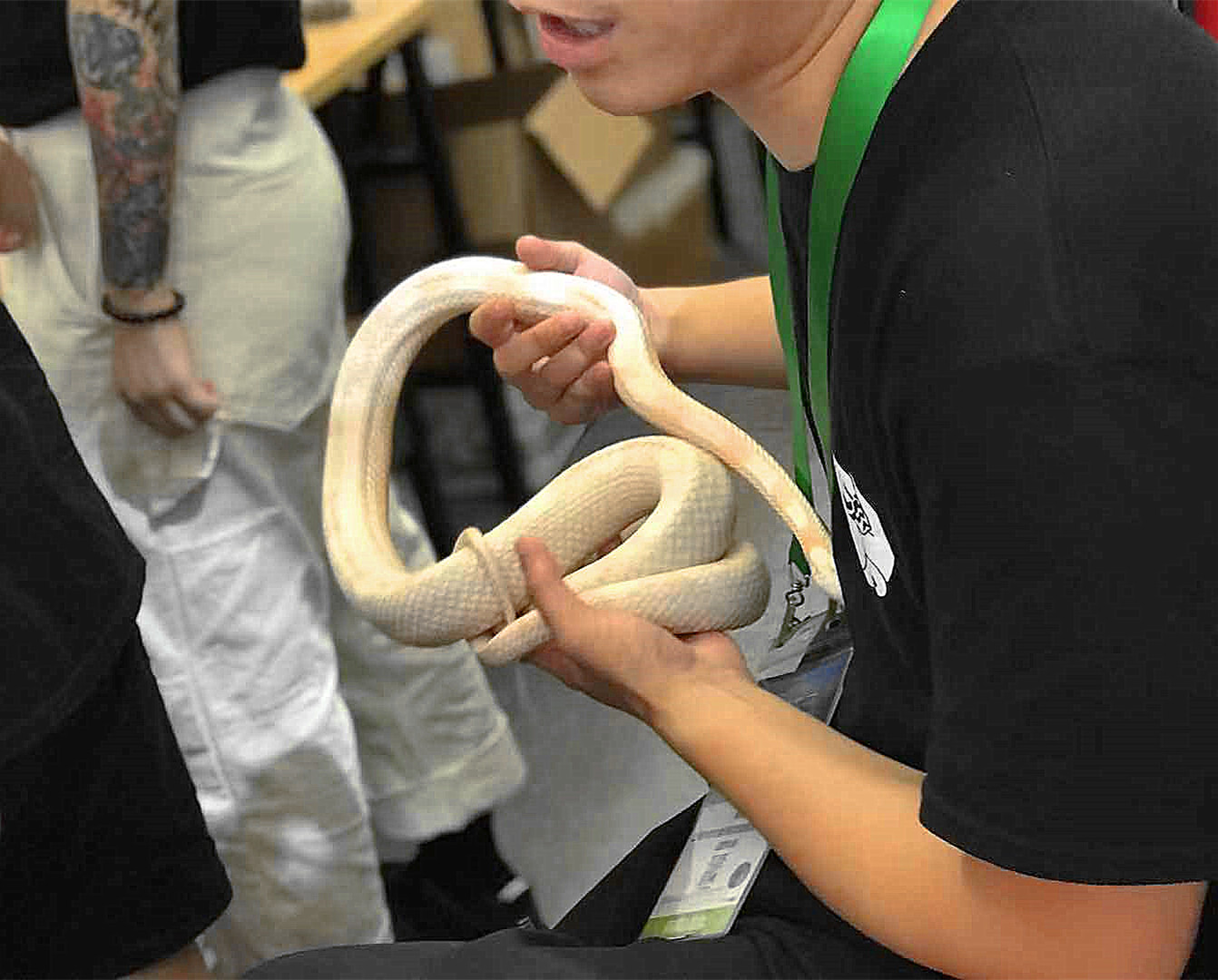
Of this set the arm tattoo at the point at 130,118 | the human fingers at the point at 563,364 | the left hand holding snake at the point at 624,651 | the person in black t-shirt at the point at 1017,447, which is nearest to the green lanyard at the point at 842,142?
the person in black t-shirt at the point at 1017,447

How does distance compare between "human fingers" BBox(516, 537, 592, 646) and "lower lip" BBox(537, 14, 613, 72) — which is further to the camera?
"human fingers" BBox(516, 537, 592, 646)

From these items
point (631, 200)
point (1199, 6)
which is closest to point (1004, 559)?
point (1199, 6)

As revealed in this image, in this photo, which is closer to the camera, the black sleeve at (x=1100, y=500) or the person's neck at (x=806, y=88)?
the black sleeve at (x=1100, y=500)

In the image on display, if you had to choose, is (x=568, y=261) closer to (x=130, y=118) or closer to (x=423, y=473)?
(x=130, y=118)

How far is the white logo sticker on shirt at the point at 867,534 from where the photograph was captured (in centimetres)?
70

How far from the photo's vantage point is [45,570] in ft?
A: 2.89

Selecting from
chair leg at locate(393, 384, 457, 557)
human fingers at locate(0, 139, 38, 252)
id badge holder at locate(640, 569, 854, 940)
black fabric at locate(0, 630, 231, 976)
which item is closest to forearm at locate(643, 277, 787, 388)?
id badge holder at locate(640, 569, 854, 940)

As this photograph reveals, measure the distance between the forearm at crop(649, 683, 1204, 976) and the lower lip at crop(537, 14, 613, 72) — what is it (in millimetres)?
334

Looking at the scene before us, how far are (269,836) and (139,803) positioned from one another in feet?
1.96

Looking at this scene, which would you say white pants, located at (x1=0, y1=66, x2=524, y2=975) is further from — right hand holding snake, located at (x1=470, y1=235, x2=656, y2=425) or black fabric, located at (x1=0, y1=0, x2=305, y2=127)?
right hand holding snake, located at (x1=470, y1=235, x2=656, y2=425)

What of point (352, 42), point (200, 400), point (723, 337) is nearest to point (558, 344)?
point (723, 337)

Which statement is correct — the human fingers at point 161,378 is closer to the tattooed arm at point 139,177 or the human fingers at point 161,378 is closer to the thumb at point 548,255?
the tattooed arm at point 139,177

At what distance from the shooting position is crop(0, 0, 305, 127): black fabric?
48.4 inches

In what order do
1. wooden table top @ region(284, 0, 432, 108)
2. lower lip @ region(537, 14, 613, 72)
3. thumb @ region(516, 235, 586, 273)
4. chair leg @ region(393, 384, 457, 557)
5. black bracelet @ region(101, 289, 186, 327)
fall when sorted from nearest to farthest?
1. lower lip @ region(537, 14, 613, 72)
2. thumb @ region(516, 235, 586, 273)
3. black bracelet @ region(101, 289, 186, 327)
4. wooden table top @ region(284, 0, 432, 108)
5. chair leg @ region(393, 384, 457, 557)
